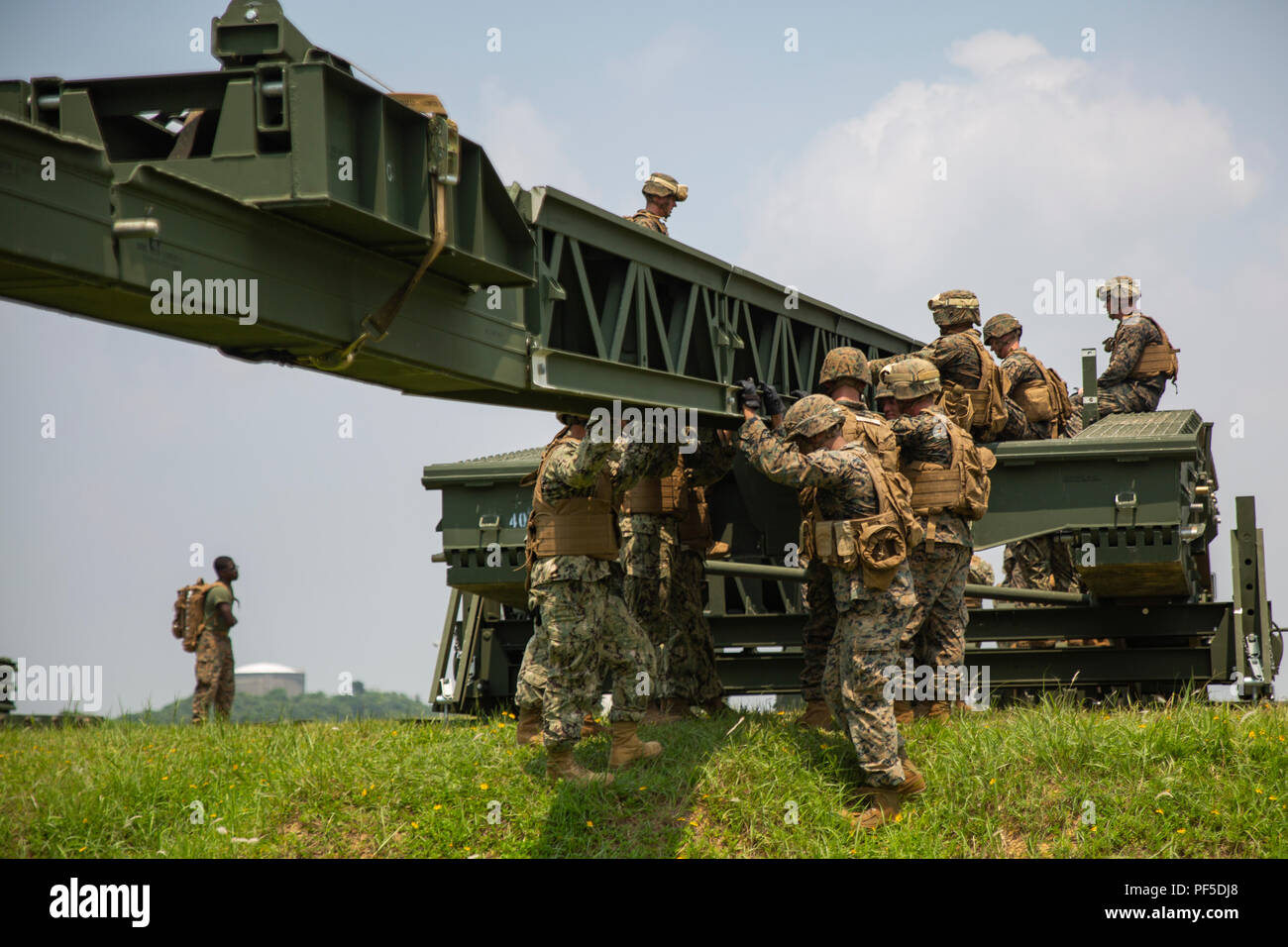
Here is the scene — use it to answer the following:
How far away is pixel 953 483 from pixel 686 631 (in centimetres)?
210

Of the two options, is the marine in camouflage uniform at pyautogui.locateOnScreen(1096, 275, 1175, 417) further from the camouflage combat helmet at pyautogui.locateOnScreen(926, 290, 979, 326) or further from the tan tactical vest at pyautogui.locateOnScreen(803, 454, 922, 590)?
the tan tactical vest at pyautogui.locateOnScreen(803, 454, 922, 590)

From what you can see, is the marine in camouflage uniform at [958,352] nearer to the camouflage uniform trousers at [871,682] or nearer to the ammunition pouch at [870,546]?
the ammunition pouch at [870,546]

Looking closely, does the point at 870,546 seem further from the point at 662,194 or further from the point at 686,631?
the point at 662,194

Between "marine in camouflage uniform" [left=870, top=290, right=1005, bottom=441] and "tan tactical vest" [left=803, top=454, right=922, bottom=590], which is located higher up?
"marine in camouflage uniform" [left=870, top=290, right=1005, bottom=441]

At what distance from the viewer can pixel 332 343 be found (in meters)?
5.31

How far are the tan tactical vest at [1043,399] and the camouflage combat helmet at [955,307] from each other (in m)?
1.43

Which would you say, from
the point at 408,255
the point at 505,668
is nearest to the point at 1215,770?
the point at 408,255

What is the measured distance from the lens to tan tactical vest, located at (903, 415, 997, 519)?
8.73m

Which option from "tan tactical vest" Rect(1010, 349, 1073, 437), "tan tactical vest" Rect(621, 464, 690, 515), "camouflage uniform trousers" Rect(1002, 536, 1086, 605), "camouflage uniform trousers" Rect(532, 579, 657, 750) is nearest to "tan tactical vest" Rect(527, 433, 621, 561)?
"camouflage uniform trousers" Rect(532, 579, 657, 750)

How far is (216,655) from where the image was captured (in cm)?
1351

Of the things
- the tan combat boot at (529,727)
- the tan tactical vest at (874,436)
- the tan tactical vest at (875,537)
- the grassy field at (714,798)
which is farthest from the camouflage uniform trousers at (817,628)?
the tan combat boot at (529,727)

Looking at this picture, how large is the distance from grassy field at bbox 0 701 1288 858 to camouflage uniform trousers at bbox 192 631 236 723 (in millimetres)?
5054

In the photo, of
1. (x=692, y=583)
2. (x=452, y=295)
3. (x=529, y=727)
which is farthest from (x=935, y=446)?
(x=452, y=295)
